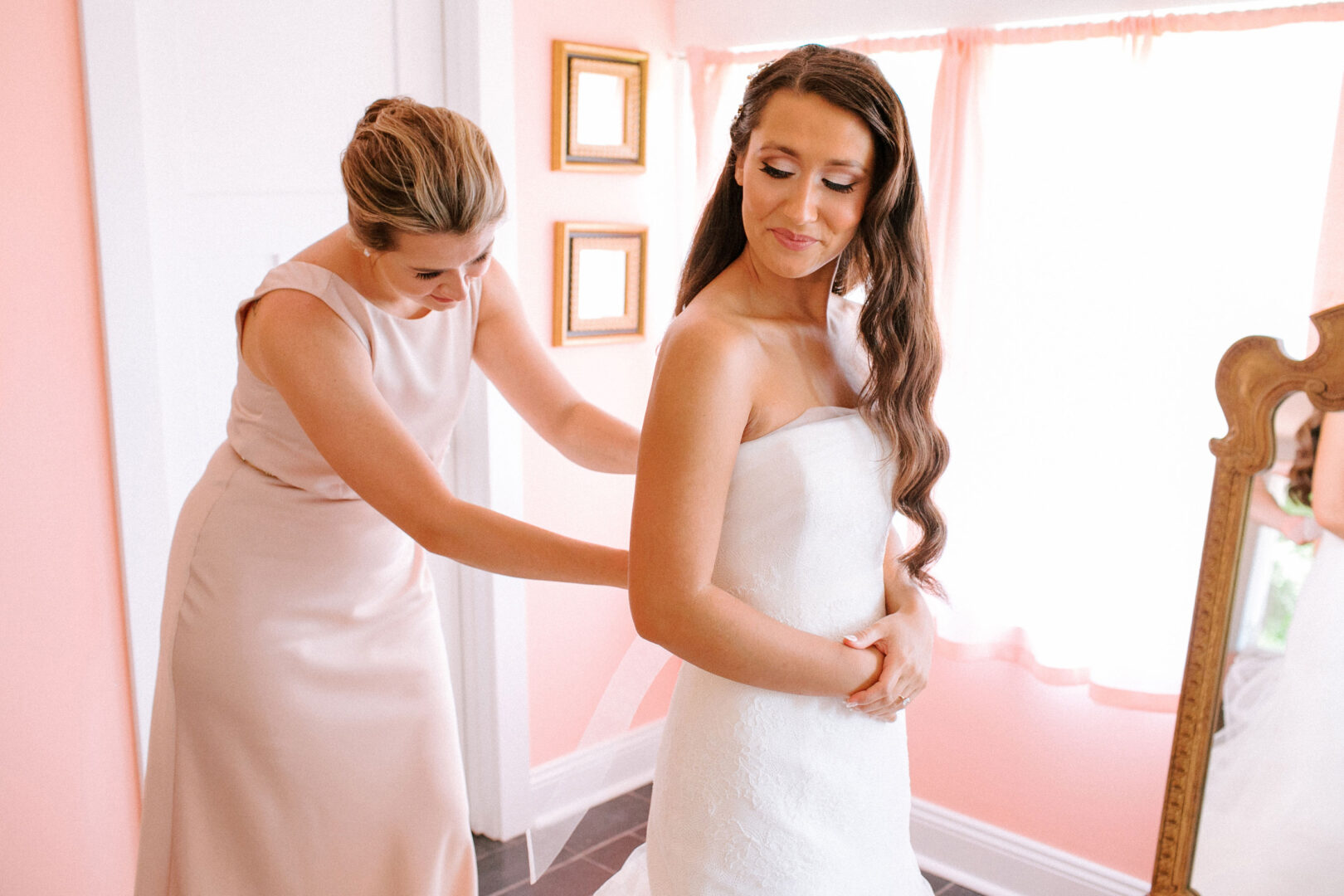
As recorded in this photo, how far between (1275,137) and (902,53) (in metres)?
0.84

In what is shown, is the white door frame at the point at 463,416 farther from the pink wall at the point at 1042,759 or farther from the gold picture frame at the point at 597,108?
the pink wall at the point at 1042,759

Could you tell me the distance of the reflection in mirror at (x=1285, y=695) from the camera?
1525 mm

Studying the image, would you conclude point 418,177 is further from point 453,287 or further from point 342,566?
point 342,566

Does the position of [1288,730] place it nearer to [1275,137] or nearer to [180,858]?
[1275,137]

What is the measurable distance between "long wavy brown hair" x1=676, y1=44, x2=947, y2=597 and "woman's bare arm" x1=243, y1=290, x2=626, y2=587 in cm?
37

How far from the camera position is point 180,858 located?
175 centimetres

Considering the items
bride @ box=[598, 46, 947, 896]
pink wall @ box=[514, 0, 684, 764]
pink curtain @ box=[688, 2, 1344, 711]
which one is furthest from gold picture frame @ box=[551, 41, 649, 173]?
bride @ box=[598, 46, 947, 896]

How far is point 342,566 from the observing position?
1.77m

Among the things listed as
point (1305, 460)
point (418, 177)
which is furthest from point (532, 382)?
point (1305, 460)

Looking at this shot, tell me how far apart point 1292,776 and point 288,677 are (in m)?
1.40

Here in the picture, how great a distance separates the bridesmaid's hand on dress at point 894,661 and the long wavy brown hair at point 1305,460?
54 centimetres

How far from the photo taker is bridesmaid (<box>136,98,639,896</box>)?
1.50m

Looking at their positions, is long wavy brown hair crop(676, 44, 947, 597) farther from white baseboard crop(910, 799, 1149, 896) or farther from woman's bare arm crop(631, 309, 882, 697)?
white baseboard crop(910, 799, 1149, 896)

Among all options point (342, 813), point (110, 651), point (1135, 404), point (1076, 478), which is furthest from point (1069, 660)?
point (110, 651)
